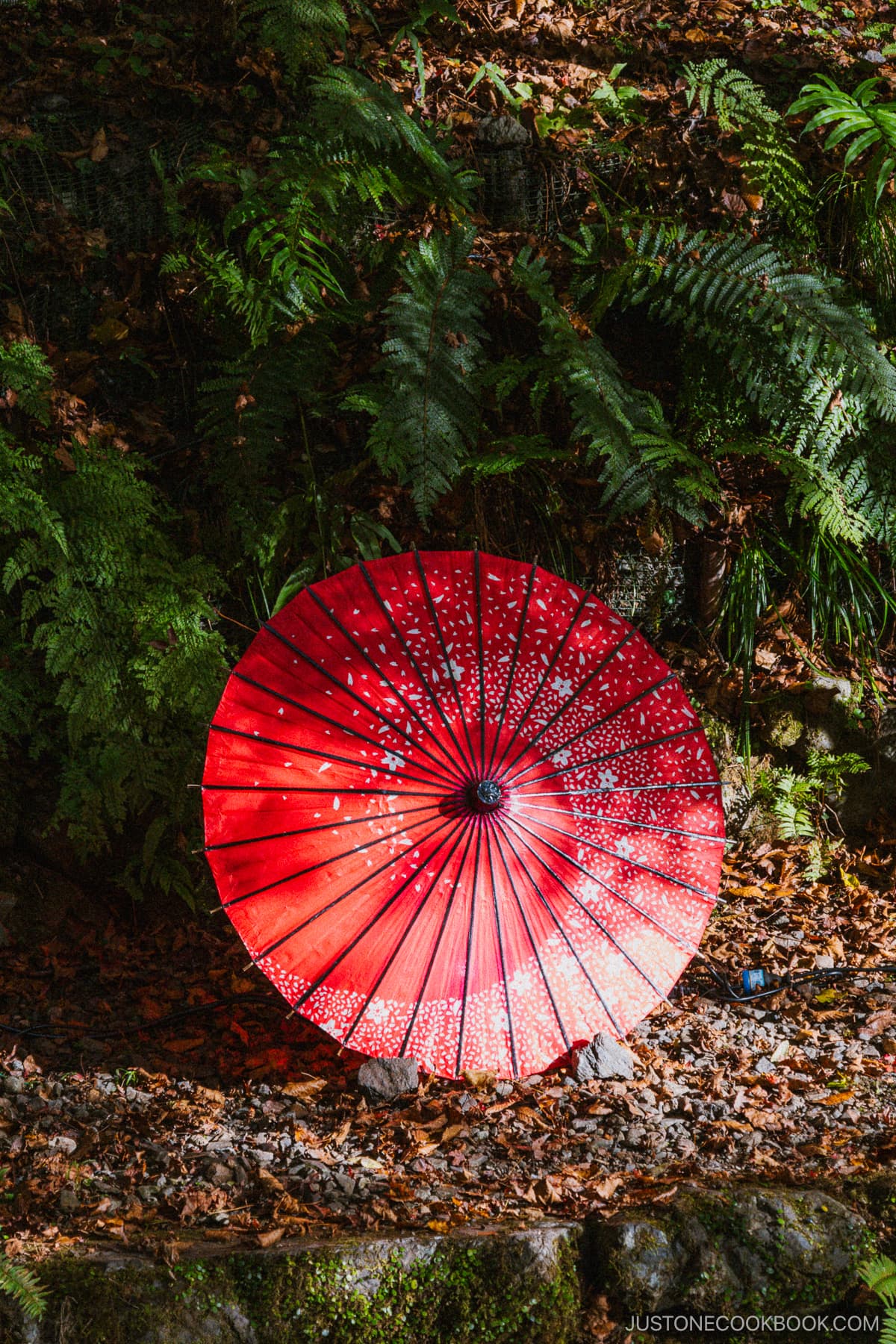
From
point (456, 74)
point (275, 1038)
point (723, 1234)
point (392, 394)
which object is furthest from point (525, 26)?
point (723, 1234)

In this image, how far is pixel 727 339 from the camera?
405 cm

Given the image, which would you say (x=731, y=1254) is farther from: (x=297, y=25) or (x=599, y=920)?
(x=297, y=25)

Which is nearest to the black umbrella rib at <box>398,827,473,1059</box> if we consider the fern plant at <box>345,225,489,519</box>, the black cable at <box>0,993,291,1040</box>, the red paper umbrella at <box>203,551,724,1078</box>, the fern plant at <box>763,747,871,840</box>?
the red paper umbrella at <box>203,551,724,1078</box>

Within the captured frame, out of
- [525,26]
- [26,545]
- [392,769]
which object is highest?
[525,26]

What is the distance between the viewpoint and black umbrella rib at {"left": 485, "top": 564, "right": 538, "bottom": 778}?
2951mm

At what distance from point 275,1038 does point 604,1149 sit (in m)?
1.25

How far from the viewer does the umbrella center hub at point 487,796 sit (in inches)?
108

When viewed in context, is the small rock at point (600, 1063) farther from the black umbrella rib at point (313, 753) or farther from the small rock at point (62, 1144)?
the small rock at point (62, 1144)

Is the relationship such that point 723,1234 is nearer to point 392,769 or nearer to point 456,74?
point 392,769

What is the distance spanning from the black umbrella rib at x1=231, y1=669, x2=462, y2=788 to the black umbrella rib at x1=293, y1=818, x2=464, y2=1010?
0.47 feet

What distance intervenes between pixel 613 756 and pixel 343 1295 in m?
1.70

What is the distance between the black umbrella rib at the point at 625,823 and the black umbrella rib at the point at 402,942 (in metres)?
0.28

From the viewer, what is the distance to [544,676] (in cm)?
308

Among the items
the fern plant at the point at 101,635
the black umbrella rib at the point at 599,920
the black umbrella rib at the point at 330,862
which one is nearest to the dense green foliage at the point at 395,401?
the fern plant at the point at 101,635
